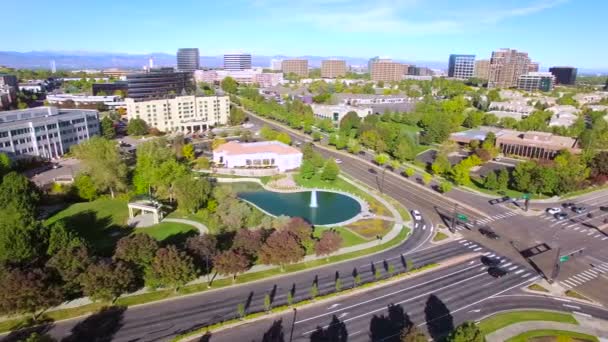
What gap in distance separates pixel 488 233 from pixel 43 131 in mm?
96975

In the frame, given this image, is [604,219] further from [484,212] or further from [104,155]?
[104,155]

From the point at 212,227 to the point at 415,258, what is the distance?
91.0 ft

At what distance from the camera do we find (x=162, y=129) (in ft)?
414

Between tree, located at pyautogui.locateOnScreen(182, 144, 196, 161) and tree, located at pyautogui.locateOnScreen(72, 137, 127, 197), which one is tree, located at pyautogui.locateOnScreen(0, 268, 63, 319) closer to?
tree, located at pyautogui.locateOnScreen(72, 137, 127, 197)

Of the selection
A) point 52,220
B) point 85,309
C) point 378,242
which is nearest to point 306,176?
point 378,242

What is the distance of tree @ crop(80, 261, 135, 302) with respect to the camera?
35281 millimetres

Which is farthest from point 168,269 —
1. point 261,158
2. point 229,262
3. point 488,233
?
point 261,158

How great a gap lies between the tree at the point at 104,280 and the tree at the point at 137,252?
85.3 inches

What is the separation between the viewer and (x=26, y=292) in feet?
108

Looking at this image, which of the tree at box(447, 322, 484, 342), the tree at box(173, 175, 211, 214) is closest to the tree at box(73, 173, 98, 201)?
the tree at box(173, 175, 211, 214)

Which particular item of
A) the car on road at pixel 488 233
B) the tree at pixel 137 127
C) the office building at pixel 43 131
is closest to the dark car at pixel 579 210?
the car on road at pixel 488 233

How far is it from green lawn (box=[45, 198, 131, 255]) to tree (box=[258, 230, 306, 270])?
70.3ft

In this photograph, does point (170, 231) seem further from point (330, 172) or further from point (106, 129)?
point (106, 129)

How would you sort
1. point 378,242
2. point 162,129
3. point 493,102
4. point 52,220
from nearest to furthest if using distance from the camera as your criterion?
1. point 378,242
2. point 52,220
3. point 162,129
4. point 493,102
